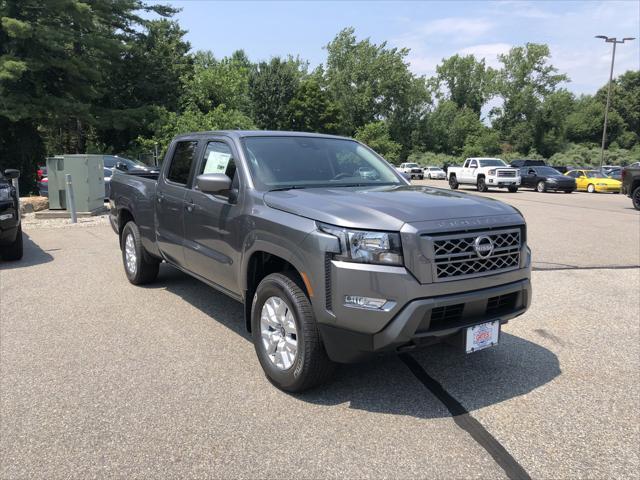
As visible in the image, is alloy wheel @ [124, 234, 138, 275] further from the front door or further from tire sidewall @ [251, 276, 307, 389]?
tire sidewall @ [251, 276, 307, 389]

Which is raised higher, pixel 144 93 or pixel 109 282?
pixel 144 93

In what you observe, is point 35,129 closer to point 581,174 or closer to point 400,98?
point 581,174

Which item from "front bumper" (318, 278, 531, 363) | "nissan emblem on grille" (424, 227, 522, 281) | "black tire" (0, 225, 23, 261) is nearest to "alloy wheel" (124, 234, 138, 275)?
"black tire" (0, 225, 23, 261)

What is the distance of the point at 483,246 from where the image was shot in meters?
3.41

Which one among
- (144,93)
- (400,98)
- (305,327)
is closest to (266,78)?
(144,93)

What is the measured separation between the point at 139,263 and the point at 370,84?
7982 centimetres

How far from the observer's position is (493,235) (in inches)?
138

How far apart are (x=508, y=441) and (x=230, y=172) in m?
2.97

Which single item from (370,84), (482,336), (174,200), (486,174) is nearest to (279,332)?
(482,336)

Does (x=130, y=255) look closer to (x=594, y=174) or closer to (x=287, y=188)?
(x=287, y=188)

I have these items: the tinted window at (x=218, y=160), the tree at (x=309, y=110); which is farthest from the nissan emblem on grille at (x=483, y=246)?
the tree at (x=309, y=110)

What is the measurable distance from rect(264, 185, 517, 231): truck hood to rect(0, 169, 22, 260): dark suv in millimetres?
5911

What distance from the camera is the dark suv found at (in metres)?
7.95

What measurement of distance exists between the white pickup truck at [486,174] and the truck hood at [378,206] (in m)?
26.2
